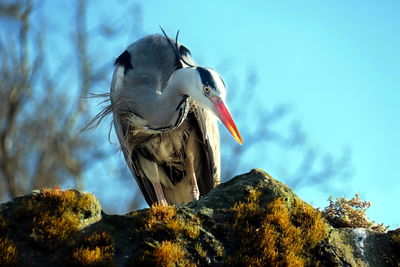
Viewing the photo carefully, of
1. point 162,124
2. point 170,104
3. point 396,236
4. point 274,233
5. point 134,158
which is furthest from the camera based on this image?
point 134,158

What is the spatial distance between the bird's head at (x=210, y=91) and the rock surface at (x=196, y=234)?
2.23ft

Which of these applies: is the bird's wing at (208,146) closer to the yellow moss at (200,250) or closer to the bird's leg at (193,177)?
the bird's leg at (193,177)

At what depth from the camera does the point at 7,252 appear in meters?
3.18

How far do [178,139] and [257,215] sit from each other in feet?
6.84

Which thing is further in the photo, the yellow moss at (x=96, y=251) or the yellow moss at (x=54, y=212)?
the yellow moss at (x=54, y=212)

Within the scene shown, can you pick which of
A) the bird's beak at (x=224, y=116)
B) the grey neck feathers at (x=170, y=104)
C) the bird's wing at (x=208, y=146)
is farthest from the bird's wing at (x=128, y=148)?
the bird's beak at (x=224, y=116)

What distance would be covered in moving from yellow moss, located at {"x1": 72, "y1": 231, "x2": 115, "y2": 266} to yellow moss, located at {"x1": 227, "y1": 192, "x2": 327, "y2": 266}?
71cm

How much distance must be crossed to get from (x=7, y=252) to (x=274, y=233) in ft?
5.24

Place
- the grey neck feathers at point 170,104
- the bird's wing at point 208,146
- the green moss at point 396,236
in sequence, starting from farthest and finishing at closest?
the bird's wing at point 208,146, the grey neck feathers at point 170,104, the green moss at point 396,236

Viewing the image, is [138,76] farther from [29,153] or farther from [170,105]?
[29,153]

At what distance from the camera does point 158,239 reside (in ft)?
11.7

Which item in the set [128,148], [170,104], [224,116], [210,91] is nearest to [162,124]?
[170,104]

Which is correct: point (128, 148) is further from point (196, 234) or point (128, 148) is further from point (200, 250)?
point (200, 250)

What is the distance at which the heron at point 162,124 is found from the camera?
5.45 m
